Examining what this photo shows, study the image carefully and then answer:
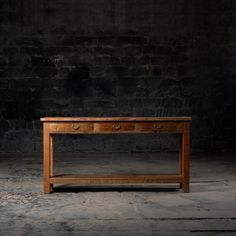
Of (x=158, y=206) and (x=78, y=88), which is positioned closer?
(x=158, y=206)

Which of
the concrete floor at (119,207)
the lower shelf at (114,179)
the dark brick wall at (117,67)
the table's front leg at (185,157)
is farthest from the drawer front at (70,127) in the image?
the dark brick wall at (117,67)

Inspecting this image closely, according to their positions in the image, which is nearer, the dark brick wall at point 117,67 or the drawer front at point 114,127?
the drawer front at point 114,127

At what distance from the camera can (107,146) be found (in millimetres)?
8039

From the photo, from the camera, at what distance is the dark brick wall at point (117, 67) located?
785 cm

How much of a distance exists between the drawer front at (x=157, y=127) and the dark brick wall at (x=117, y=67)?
11.5 feet

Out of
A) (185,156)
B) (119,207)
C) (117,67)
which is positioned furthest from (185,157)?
(117,67)

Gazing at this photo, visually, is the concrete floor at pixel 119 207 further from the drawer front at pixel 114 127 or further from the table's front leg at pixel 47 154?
the drawer front at pixel 114 127

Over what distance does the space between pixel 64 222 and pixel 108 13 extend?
5177 millimetres

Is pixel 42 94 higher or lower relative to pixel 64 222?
higher

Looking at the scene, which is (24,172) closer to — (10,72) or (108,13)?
(10,72)

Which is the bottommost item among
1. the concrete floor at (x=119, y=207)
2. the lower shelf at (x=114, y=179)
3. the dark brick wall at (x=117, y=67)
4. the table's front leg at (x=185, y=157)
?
the concrete floor at (x=119, y=207)

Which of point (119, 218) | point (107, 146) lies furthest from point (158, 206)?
point (107, 146)

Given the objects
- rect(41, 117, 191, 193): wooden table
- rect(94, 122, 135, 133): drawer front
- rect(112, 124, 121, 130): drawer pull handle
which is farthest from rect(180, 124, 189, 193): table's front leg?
rect(112, 124, 121, 130): drawer pull handle

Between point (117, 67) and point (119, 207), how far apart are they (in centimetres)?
438
